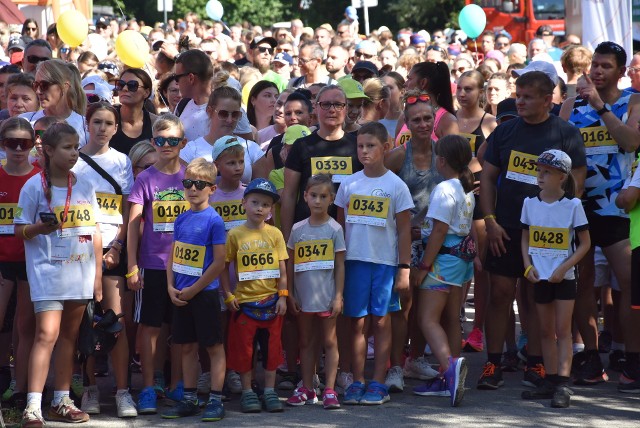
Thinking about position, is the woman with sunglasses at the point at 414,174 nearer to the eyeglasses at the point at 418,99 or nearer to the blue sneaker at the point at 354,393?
the eyeglasses at the point at 418,99

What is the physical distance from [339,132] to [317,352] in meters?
1.47

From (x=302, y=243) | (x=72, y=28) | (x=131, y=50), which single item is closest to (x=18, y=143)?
(x=302, y=243)

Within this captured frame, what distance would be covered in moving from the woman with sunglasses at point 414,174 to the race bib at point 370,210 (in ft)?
1.68

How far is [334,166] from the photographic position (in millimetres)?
7758

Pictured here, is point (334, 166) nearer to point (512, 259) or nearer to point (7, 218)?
point (512, 259)

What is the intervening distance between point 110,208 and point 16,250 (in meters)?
0.66

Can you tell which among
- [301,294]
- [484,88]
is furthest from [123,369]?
[484,88]

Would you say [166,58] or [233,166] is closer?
[233,166]

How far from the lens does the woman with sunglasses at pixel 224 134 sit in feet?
→ 26.3

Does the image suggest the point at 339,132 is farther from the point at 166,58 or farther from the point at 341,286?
the point at 166,58

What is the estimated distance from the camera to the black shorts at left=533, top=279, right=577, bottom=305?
24.7 feet

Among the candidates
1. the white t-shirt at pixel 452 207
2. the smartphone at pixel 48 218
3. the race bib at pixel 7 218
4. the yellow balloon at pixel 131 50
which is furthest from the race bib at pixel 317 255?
the yellow balloon at pixel 131 50

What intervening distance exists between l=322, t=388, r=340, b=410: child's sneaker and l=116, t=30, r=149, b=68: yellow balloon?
20.9 feet

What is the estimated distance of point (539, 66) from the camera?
32.8 ft
